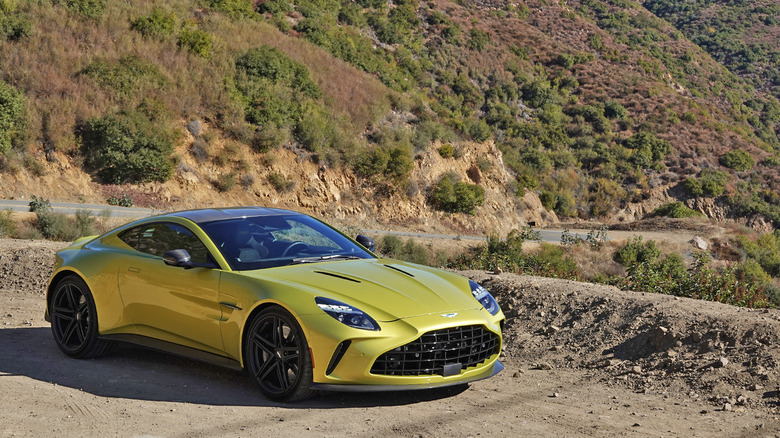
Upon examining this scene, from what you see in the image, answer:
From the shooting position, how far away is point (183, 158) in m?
32.5

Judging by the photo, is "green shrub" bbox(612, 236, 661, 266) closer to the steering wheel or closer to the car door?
the steering wheel

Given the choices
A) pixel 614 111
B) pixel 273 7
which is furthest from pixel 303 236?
pixel 614 111

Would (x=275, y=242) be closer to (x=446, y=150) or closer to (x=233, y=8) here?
(x=446, y=150)

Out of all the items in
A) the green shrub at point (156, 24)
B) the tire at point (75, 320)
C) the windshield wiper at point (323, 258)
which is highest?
the windshield wiper at point (323, 258)

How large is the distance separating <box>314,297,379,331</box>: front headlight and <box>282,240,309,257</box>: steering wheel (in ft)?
3.52

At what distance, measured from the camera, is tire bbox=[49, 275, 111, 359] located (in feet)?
23.7

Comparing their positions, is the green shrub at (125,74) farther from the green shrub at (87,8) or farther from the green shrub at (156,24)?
the green shrub at (87,8)

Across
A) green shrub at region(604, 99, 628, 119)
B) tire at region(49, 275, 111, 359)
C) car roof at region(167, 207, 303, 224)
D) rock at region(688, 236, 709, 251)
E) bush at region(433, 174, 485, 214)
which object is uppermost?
car roof at region(167, 207, 303, 224)

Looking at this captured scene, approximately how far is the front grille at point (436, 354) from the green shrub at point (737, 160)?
2502 inches

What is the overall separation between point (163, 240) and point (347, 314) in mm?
2143

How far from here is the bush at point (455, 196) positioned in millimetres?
39031

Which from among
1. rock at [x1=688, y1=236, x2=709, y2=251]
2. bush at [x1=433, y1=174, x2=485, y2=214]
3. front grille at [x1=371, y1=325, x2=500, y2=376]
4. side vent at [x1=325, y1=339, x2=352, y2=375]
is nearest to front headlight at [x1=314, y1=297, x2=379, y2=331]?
side vent at [x1=325, y1=339, x2=352, y2=375]

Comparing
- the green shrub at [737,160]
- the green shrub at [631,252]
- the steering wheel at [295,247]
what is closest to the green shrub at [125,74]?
the green shrub at [631,252]

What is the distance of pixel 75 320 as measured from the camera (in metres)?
7.40
